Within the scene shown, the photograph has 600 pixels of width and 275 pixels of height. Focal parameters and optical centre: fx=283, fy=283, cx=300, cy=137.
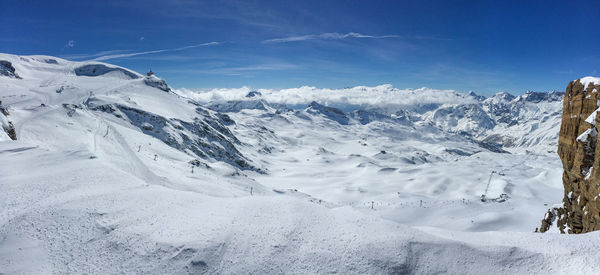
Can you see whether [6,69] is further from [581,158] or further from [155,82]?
[581,158]

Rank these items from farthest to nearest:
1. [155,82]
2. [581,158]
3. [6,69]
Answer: [6,69], [155,82], [581,158]

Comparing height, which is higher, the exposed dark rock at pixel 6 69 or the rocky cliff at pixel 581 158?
the exposed dark rock at pixel 6 69

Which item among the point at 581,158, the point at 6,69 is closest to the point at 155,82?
the point at 6,69

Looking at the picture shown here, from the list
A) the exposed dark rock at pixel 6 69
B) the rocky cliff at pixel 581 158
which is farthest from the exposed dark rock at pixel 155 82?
the rocky cliff at pixel 581 158

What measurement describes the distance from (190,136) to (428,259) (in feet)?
365

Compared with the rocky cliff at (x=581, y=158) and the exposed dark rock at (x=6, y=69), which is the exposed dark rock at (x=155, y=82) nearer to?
the exposed dark rock at (x=6, y=69)

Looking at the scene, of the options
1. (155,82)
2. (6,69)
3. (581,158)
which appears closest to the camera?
(581,158)

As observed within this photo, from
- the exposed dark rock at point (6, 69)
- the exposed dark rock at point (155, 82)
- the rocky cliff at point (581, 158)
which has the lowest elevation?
the rocky cliff at point (581, 158)

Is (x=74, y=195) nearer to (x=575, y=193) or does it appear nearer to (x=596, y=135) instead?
(x=596, y=135)

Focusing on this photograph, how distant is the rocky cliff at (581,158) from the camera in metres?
24.7

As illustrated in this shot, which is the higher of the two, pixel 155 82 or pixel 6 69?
pixel 6 69

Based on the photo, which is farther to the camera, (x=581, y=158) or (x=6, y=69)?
(x=6, y=69)

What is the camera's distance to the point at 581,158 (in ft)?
87.2

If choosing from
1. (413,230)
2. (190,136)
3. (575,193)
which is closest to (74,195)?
(413,230)
